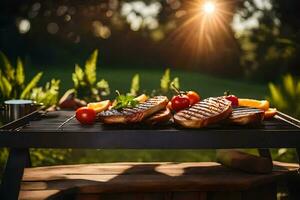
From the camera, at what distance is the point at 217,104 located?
4.42m

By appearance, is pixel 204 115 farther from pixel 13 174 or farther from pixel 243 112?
pixel 13 174

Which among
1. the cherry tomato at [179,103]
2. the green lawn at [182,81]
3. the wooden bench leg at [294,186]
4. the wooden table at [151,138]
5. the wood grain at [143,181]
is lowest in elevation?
the wooden bench leg at [294,186]

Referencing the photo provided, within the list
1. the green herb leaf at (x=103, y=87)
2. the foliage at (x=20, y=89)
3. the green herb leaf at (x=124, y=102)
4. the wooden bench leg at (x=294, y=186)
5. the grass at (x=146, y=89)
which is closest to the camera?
the green herb leaf at (x=124, y=102)

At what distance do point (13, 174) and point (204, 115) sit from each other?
1513 millimetres

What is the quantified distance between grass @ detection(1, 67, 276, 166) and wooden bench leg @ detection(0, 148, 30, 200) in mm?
3586

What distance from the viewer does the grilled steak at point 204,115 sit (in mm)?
4098

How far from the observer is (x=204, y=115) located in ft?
13.7

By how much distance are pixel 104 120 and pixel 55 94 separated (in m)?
3.62

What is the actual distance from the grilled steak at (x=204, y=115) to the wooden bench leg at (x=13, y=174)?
4.01 feet

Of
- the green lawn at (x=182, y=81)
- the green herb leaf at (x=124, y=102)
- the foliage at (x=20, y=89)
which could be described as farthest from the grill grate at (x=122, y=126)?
the green lawn at (x=182, y=81)

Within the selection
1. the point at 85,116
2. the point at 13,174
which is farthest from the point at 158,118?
the point at 13,174

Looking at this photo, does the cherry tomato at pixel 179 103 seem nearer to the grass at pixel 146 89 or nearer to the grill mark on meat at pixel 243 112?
the grill mark on meat at pixel 243 112

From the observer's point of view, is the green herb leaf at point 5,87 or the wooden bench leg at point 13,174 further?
the green herb leaf at point 5,87

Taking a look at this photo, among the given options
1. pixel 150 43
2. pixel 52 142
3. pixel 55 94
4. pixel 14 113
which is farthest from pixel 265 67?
pixel 52 142
